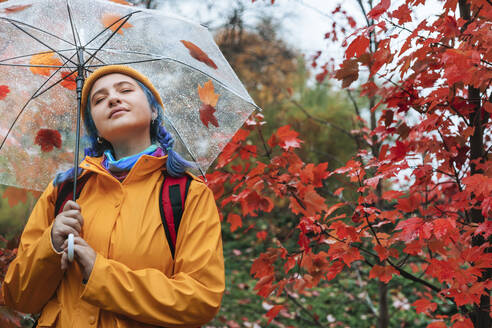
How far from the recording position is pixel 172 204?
1.57m

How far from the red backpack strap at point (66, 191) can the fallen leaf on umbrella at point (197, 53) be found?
0.67 m

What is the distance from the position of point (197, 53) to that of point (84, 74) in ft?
1.67

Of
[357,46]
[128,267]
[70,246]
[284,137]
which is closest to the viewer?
[70,246]

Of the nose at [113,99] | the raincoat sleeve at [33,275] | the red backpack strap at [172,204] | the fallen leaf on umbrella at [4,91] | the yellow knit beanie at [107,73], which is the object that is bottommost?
the raincoat sleeve at [33,275]

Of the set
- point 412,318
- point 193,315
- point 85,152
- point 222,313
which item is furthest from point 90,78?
point 412,318

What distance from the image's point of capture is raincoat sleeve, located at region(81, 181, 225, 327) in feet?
4.42

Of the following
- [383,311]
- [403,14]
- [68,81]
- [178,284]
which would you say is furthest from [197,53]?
[383,311]

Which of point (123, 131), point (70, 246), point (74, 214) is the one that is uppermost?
point (123, 131)

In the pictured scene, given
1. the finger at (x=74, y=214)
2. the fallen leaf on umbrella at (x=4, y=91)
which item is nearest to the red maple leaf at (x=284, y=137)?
the finger at (x=74, y=214)

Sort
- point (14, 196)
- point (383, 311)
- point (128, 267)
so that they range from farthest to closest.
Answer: point (383, 311)
point (14, 196)
point (128, 267)

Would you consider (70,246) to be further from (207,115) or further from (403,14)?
(403,14)

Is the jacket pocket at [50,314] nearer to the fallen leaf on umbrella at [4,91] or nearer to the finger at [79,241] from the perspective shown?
the finger at [79,241]

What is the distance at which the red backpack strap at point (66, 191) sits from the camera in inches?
65.8

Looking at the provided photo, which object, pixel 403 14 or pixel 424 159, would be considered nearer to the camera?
pixel 403 14
